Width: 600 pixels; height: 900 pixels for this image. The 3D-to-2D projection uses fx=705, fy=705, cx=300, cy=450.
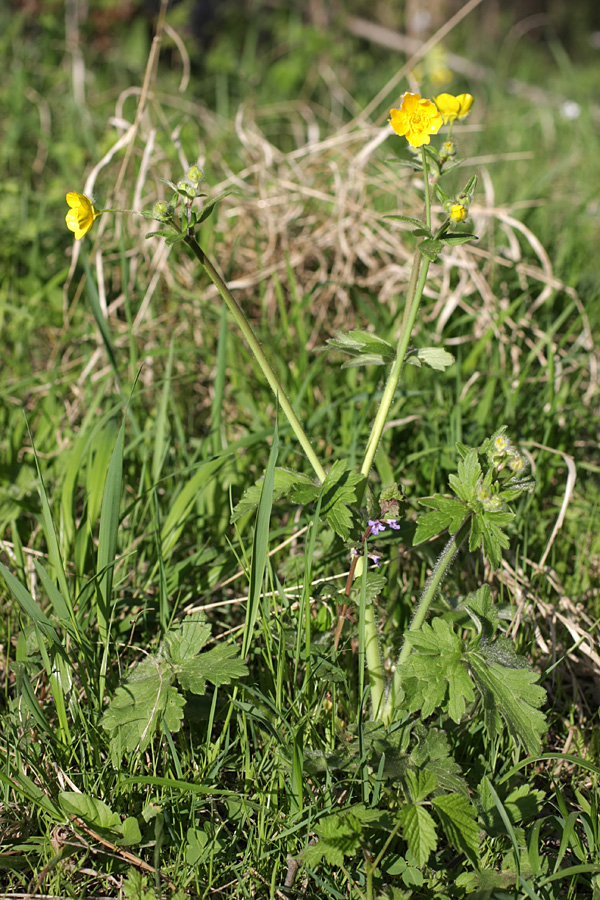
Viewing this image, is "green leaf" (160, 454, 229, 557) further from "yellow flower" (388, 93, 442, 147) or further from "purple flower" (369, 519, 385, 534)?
"yellow flower" (388, 93, 442, 147)

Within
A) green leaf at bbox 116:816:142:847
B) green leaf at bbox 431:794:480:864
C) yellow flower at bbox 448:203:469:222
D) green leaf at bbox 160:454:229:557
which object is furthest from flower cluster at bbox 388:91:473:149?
green leaf at bbox 116:816:142:847

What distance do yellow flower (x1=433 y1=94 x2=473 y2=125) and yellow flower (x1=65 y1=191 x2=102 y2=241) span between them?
663 millimetres

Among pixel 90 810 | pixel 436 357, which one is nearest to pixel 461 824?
pixel 90 810

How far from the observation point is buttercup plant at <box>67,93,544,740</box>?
116 centimetres

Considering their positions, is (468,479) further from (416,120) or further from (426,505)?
(416,120)

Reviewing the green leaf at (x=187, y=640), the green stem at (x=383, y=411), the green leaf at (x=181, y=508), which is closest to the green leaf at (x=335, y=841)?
the green stem at (x=383, y=411)

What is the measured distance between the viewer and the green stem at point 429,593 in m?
1.28

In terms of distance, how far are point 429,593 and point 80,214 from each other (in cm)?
92

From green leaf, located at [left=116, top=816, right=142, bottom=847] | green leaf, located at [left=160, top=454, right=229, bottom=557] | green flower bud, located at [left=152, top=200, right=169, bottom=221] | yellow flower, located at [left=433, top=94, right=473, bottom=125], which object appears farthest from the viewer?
green leaf, located at [left=160, top=454, right=229, bottom=557]

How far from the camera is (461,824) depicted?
1.17m

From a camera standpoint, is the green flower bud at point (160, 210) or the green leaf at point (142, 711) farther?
the green leaf at point (142, 711)

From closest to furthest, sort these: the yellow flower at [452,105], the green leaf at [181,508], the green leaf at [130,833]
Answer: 1. the green leaf at [130,833]
2. the yellow flower at [452,105]
3. the green leaf at [181,508]

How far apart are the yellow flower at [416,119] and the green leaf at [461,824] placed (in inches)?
44.4

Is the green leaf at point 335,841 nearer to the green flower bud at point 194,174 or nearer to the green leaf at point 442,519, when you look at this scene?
the green leaf at point 442,519
